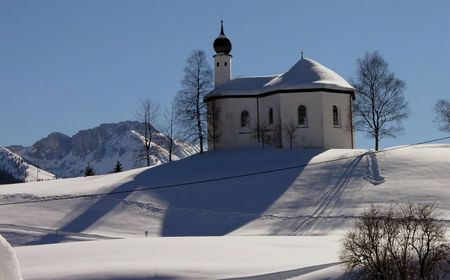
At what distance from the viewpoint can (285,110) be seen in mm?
52781

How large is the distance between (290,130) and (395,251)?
28.6 meters

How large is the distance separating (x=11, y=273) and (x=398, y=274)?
52.8 ft

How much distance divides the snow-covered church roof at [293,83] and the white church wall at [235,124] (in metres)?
0.58

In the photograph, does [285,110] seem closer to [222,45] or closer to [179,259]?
[222,45]

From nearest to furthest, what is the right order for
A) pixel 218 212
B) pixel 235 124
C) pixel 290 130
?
1. pixel 218 212
2. pixel 290 130
3. pixel 235 124

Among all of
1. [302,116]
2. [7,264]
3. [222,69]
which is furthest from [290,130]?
[7,264]

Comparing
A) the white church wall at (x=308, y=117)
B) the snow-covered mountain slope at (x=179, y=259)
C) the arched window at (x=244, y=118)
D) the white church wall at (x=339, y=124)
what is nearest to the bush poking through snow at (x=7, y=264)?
the snow-covered mountain slope at (x=179, y=259)

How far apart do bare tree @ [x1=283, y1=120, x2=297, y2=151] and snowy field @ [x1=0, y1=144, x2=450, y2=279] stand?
140 centimetres

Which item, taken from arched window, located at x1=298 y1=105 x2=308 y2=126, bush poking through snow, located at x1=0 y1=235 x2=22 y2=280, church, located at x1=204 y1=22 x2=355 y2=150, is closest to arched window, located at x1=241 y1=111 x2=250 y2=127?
church, located at x1=204 y1=22 x2=355 y2=150

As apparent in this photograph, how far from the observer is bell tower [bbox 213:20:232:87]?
58406 millimetres

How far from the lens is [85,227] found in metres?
36.9

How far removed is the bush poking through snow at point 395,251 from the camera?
23.2 metres

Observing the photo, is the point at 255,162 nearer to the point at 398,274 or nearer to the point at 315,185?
the point at 315,185

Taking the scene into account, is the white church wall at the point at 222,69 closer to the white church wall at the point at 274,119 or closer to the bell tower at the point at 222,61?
the bell tower at the point at 222,61
